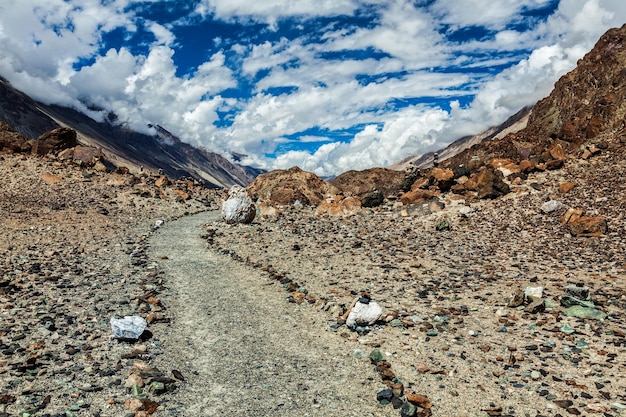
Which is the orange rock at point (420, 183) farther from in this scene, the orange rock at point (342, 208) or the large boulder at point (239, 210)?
the large boulder at point (239, 210)

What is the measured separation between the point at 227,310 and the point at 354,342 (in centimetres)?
499

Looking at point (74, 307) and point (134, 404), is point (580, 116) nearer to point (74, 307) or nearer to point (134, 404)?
point (74, 307)

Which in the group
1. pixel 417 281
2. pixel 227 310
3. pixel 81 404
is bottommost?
pixel 81 404

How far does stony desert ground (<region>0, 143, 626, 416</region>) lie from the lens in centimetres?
898

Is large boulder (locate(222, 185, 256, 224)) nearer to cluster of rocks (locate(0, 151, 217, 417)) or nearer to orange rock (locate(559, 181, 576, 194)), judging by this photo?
cluster of rocks (locate(0, 151, 217, 417))

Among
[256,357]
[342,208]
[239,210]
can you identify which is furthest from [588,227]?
[239,210]

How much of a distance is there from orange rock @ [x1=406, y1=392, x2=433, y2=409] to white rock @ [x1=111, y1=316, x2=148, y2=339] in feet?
25.1

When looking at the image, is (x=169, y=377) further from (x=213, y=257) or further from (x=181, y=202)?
(x=181, y=202)

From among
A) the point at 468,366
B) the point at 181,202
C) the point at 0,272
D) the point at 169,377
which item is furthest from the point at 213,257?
the point at 181,202

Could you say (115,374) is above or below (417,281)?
below

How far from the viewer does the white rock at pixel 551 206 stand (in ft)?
76.6

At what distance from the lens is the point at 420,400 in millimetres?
8625

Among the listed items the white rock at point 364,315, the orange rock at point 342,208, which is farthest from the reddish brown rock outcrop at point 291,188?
the white rock at point 364,315

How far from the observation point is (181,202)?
144 feet
